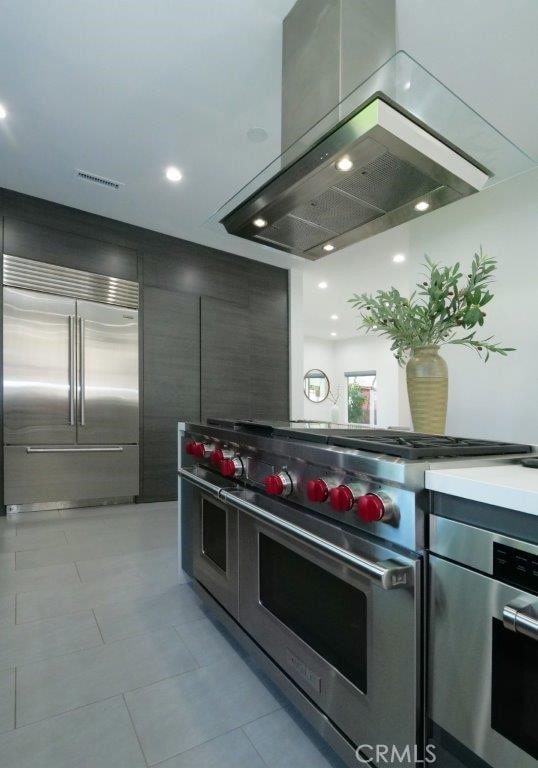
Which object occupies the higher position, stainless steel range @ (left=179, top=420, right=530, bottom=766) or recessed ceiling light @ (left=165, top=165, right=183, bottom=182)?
recessed ceiling light @ (left=165, top=165, right=183, bottom=182)

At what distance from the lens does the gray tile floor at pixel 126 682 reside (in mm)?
1057

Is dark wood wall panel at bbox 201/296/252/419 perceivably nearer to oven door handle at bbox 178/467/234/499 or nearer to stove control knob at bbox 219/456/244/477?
oven door handle at bbox 178/467/234/499

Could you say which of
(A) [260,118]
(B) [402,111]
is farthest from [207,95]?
(B) [402,111]

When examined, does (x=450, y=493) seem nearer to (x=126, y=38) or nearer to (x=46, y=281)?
(x=126, y=38)

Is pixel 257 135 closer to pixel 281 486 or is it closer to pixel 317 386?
pixel 281 486

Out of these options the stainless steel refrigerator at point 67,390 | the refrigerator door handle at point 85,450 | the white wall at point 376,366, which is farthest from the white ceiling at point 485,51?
the white wall at point 376,366

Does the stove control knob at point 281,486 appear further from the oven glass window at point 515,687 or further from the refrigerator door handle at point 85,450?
the refrigerator door handle at point 85,450

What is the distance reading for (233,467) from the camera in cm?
144

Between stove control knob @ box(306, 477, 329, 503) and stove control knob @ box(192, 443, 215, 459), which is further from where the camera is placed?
stove control knob @ box(192, 443, 215, 459)

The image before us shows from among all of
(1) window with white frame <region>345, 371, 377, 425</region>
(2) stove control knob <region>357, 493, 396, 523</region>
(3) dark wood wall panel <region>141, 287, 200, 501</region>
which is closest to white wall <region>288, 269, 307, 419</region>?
(3) dark wood wall panel <region>141, 287, 200, 501</region>

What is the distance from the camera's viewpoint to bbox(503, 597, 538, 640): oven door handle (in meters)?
0.60

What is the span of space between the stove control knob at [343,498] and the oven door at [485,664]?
20 cm

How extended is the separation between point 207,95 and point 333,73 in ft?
3.76

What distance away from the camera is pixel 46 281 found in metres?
3.51
